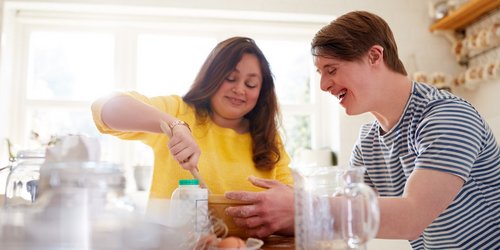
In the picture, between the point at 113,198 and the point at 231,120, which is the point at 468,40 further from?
the point at 113,198

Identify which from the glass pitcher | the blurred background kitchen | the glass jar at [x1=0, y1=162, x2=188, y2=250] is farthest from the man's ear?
the blurred background kitchen

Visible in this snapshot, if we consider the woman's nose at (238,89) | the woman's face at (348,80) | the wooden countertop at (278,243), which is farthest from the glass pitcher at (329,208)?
the woman's nose at (238,89)

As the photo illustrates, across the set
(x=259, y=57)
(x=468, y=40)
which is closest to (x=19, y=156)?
(x=259, y=57)

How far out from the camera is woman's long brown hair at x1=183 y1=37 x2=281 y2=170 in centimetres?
134

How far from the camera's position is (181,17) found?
2832mm

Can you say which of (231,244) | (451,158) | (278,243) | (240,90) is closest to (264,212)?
(278,243)

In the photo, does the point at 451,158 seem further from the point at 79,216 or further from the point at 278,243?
the point at 79,216

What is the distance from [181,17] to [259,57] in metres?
1.60

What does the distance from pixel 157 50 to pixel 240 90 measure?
68.1 inches

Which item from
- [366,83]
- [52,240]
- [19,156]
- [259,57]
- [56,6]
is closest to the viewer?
[52,240]

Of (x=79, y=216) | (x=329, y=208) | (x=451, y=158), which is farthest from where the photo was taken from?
(x=451, y=158)

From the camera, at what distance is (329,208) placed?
59cm

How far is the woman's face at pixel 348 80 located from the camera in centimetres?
107

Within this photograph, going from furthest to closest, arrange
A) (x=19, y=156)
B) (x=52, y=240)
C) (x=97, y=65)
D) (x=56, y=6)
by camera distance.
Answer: (x=97, y=65), (x=56, y=6), (x=19, y=156), (x=52, y=240)
